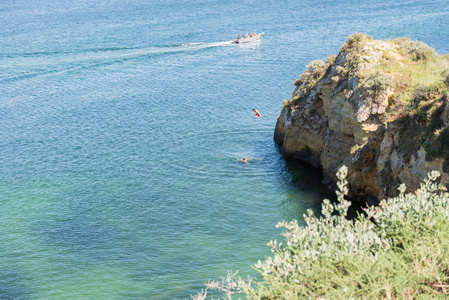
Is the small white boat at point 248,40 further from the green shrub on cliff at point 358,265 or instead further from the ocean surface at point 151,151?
the green shrub on cliff at point 358,265

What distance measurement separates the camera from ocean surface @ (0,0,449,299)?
81.5 feet

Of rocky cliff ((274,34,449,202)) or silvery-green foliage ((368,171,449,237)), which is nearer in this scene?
silvery-green foliage ((368,171,449,237))

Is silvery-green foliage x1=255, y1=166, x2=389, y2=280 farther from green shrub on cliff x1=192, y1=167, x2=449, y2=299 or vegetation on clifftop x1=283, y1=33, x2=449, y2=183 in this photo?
vegetation on clifftop x1=283, y1=33, x2=449, y2=183

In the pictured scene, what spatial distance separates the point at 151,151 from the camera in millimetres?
39688

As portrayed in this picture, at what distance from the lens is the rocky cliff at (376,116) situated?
22.7 meters

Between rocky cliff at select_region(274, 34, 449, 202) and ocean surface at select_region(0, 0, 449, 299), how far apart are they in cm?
303

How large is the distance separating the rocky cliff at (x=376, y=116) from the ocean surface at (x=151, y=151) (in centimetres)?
303

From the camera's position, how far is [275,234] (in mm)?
26438

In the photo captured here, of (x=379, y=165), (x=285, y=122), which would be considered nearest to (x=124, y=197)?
(x=285, y=122)

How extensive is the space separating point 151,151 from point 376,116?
64.1 ft

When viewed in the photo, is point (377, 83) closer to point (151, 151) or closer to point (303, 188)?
point (303, 188)

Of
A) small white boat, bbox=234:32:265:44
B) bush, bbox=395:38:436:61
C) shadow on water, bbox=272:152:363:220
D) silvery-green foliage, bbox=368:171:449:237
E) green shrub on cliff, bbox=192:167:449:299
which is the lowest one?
shadow on water, bbox=272:152:363:220

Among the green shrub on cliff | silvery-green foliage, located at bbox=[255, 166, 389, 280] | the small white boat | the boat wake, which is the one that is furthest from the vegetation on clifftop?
the boat wake

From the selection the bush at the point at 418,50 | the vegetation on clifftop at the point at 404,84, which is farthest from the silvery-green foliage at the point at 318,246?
the bush at the point at 418,50
